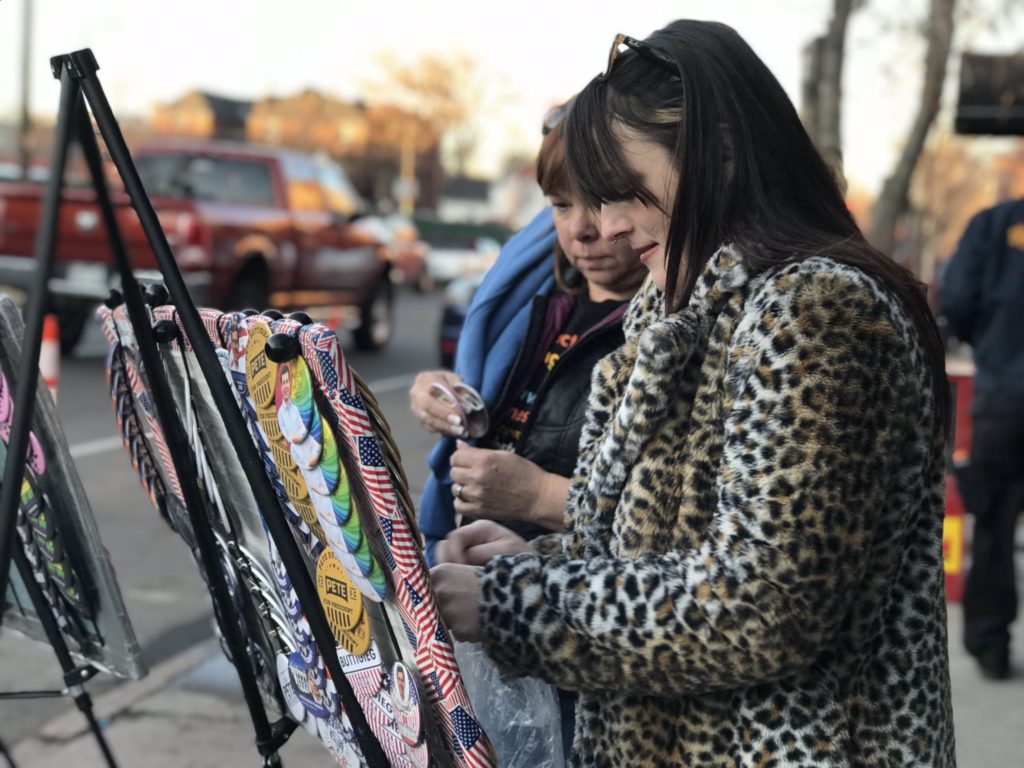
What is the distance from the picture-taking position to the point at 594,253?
2.62 meters

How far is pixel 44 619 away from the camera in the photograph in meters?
2.25

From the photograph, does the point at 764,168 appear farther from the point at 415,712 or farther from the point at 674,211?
the point at 415,712

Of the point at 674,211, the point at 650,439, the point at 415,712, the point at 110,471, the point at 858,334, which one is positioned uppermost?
the point at 674,211

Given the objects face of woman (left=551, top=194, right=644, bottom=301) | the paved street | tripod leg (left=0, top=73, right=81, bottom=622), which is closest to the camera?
tripod leg (left=0, top=73, right=81, bottom=622)

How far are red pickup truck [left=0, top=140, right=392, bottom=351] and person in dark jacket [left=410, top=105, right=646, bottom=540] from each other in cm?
884

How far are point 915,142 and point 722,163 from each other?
→ 41.0ft

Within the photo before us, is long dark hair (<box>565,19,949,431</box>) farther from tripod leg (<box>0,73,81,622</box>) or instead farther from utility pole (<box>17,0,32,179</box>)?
utility pole (<box>17,0,32,179</box>)

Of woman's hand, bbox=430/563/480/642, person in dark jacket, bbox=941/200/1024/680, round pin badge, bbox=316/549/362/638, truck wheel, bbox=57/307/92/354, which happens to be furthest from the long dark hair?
truck wheel, bbox=57/307/92/354

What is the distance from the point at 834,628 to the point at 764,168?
1.83ft

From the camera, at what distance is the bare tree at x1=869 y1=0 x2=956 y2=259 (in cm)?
1237

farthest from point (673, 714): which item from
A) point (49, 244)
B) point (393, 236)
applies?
point (393, 236)

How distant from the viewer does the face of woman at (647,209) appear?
1.71 m

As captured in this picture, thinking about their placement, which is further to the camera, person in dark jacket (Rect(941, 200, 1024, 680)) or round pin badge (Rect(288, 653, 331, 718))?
person in dark jacket (Rect(941, 200, 1024, 680))

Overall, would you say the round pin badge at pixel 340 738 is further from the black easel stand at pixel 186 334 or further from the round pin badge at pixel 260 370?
the round pin badge at pixel 260 370
